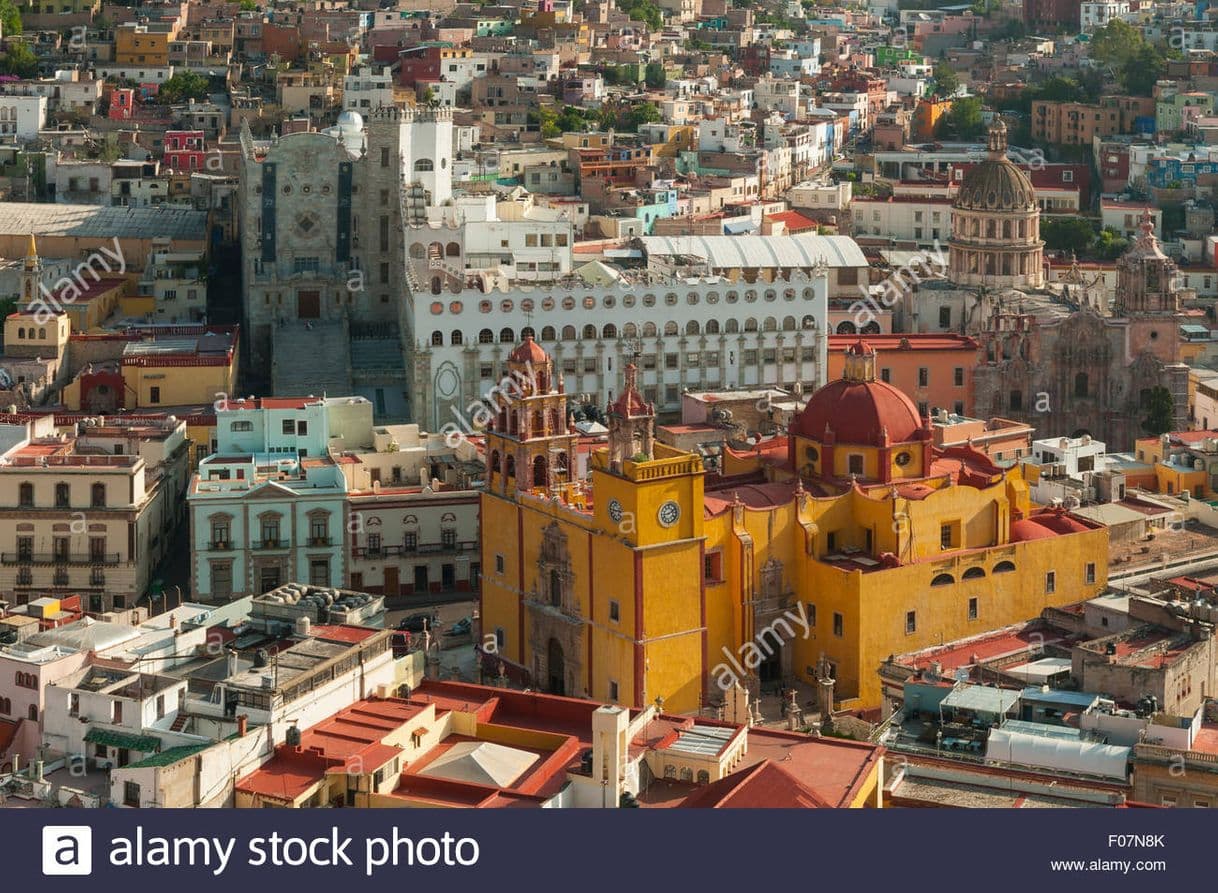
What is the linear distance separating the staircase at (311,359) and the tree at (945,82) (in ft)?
285

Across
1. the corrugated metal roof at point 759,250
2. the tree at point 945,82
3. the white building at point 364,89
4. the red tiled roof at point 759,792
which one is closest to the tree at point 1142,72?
the tree at point 945,82

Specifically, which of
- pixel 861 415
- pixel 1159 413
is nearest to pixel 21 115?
pixel 1159 413

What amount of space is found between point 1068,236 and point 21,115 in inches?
2169

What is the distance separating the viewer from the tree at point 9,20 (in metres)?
163

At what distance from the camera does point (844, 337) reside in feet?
347

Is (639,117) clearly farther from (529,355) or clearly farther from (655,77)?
(529,355)

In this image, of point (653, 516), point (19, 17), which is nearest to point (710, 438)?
point (653, 516)

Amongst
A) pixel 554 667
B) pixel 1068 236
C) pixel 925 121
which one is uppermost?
pixel 925 121

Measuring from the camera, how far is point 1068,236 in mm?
139000

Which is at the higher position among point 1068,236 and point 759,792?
point 1068,236

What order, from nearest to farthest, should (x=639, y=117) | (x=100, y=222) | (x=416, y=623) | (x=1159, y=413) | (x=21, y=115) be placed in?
(x=416, y=623), (x=1159, y=413), (x=100, y=222), (x=21, y=115), (x=639, y=117)

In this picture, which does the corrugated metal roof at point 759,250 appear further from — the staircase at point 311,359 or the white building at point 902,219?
the white building at point 902,219

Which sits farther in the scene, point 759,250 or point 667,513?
point 759,250

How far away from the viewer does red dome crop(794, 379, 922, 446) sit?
77.8 meters
